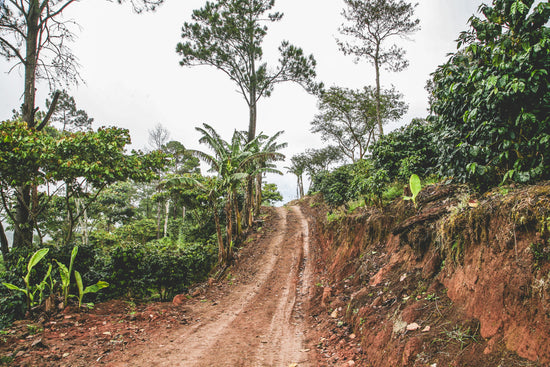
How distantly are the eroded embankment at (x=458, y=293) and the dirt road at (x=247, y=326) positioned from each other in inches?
35.9

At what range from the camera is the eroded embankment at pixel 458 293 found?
2.20 metres

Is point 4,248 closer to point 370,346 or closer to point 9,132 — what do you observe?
point 9,132

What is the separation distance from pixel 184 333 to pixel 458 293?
→ 16.8ft

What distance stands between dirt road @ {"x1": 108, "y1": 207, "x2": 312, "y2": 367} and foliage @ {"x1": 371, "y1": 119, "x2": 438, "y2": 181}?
5.11m

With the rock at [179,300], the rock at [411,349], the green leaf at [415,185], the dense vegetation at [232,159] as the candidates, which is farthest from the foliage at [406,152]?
the rock at [179,300]

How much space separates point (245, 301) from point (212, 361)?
4.00m

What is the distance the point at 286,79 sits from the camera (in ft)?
65.9

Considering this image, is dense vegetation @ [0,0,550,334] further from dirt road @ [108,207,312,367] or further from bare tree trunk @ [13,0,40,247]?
dirt road @ [108,207,312,367]

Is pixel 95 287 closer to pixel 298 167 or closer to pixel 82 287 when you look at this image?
pixel 82 287

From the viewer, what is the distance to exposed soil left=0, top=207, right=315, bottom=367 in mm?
4059

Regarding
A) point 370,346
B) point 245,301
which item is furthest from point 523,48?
point 245,301

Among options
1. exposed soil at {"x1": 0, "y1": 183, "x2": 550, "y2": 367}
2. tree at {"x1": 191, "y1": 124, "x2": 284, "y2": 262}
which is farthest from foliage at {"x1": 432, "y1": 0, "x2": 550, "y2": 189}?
tree at {"x1": 191, "y1": 124, "x2": 284, "y2": 262}

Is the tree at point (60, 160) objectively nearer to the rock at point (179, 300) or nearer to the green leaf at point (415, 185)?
the rock at point (179, 300)

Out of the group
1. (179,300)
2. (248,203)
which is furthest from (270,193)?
(179,300)
